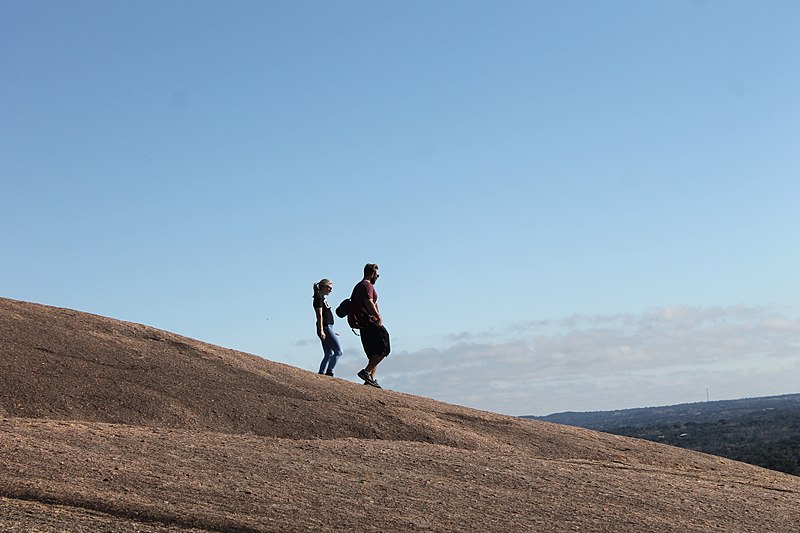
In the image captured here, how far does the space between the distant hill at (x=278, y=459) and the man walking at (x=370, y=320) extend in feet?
2.43

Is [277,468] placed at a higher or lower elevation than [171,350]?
lower

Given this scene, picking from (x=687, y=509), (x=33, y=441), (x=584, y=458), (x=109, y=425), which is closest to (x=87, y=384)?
(x=109, y=425)

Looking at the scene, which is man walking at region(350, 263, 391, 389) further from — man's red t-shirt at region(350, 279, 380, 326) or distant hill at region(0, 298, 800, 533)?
distant hill at region(0, 298, 800, 533)

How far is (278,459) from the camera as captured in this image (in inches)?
385

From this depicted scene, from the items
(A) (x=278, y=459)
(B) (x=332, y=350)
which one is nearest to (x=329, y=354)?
(B) (x=332, y=350)

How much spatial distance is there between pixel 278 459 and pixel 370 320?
209 inches

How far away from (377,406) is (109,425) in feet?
11.7

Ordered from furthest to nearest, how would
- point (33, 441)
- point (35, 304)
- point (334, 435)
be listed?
point (35, 304) < point (334, 435) < point (33, 441)

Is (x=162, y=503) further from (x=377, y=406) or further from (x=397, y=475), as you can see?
(x=377, y=406)

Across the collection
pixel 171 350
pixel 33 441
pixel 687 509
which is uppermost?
pixel 171 350

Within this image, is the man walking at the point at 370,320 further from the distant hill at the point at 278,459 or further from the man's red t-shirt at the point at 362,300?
the distant hill at the point at 278,459

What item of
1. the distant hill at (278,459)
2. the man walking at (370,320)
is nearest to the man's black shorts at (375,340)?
the man walking at (370,320)

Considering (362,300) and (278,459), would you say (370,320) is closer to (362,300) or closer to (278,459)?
(362,300)

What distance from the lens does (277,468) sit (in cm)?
938
